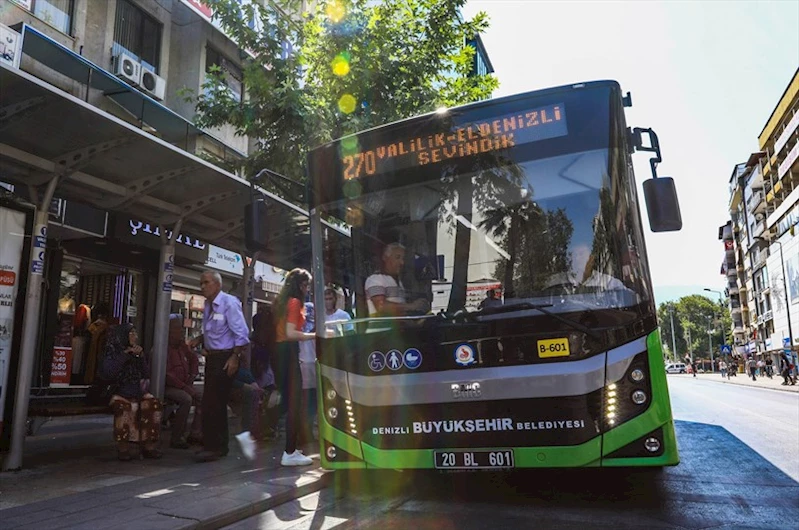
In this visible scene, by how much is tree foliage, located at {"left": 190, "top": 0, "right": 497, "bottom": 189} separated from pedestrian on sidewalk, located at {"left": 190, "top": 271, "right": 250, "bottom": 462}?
5058 mm

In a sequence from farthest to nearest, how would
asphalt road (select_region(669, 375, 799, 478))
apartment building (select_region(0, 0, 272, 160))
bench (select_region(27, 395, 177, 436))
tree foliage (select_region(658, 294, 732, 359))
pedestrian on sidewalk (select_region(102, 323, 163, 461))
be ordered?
tree foliage (select_region(658, 294, 732, 359))
apartment building (select_region(0, 0, 272, 160))
asphalt road (select_region(669, 375, 799, 478))
pedestrian on sidewalk (select_region(102, 323, 163, 461))
bench (select_region(27, 395, 177, 436))

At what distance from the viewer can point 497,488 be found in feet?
18.2

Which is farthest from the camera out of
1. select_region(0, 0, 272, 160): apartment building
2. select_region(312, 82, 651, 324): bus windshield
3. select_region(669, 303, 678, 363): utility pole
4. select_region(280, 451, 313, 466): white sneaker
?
select_region(669, 303, 678, 363): utility pole

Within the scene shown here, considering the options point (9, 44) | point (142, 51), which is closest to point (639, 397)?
point (9, 44)

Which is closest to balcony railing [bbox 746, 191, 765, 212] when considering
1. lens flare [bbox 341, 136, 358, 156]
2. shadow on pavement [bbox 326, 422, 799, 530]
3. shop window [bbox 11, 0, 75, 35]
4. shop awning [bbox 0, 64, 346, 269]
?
shop window [bbox 11, 0, 75, 35]

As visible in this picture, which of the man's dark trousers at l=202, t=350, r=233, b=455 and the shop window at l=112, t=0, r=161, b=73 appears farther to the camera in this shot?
the shop window at l=112, t=0, r=161, b=73

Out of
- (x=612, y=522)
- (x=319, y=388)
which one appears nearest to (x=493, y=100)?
(x=319, y=388)

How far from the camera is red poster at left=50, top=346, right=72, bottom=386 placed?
455 inches

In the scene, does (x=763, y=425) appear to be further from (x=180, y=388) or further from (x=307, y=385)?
(x=180, y=388)

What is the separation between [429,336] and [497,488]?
5.82 ft

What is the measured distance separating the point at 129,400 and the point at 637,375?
522 centimetres

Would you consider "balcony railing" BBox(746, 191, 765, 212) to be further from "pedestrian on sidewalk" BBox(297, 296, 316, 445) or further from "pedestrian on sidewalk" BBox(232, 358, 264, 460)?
"pedestrian on sidewalk" BBox(232, 358, 264, 460)

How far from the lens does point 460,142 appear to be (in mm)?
5156

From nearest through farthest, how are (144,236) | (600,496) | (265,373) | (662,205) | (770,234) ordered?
(662,205)
(600,496)
(265,373)
(144,236)
(770,234)
